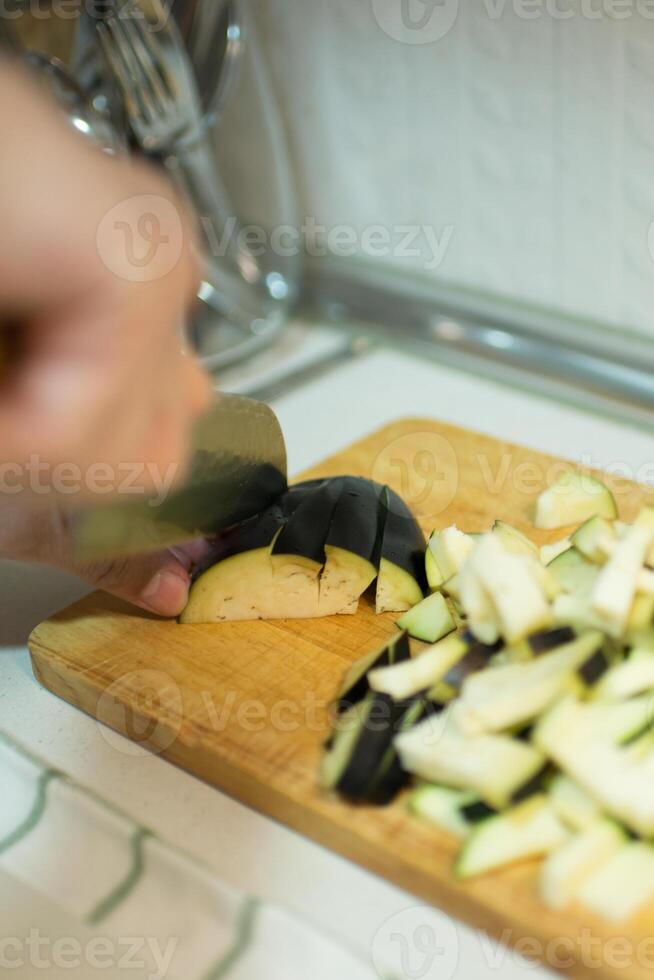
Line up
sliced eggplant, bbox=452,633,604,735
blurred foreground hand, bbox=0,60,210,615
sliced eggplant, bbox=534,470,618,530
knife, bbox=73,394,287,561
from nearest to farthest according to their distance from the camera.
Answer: blurred foreground hand, bbox=0,60,210,615, sliced eggplant, bbox=452,633,604,735, knife, bbox=73,394,287,561, sliced eggplant, bbox=534,470,618,530

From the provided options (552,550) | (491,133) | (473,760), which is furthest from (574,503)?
(491,133)

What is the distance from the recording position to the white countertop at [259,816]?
3.27 feet

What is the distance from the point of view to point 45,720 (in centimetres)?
126

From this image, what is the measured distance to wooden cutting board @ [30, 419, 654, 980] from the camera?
94 cm

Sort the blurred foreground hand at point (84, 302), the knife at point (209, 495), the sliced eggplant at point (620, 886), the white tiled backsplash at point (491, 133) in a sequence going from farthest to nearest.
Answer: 1. the white tiled backsplash at point (491, 133)
2. the knife at point (209, 495)
3. the sliced eggplant at point (620, 886)
4. the blurred foreground hand at point (84, 302)

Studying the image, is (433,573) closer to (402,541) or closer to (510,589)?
(402,541)

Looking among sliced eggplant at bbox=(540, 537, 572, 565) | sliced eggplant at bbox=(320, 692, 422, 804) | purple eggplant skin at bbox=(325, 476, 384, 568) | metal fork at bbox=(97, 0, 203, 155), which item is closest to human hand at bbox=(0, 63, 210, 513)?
sliced eggplant at bbox=(320, 692, 422, 804)

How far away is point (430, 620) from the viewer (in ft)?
4.17

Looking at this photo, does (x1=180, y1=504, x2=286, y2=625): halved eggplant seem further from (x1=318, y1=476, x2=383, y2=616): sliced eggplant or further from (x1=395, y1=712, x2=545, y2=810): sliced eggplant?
(x1=395, y1=712, x2=545, y2=810): sliced eggplant

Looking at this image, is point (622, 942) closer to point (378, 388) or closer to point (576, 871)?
point (576, 871)

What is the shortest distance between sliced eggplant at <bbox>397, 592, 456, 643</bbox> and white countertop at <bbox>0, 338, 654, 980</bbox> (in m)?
0.29

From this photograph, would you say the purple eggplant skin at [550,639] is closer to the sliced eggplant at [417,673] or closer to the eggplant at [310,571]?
the sliced eggplant at [417,673]

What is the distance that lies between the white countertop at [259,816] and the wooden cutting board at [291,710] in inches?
0.8

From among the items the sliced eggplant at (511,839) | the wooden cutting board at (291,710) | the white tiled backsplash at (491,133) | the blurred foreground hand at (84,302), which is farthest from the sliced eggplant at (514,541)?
the white tiled backsplash at (491,133)
